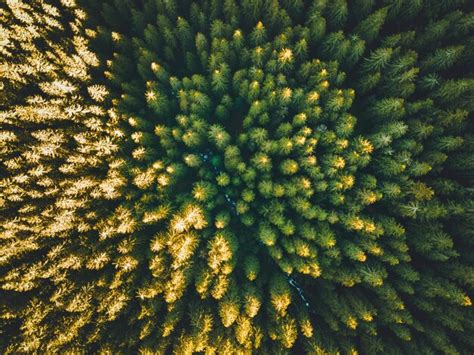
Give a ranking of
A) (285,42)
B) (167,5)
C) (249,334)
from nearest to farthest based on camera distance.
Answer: (249,334) < (285,42) < (167,5)

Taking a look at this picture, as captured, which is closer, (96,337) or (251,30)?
(96,337)

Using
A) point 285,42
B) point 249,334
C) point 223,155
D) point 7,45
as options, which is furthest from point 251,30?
point 249,334

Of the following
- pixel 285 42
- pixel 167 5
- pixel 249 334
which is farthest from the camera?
pixel 167 5

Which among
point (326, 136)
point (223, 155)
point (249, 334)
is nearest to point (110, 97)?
point (223, 155)

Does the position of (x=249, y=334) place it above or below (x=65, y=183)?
below

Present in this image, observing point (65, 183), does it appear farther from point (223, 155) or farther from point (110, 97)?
point (223, 155)

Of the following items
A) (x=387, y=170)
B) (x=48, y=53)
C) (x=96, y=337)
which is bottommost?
(x=96, y=337)

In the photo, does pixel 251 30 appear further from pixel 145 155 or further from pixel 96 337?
pixel 96 337
